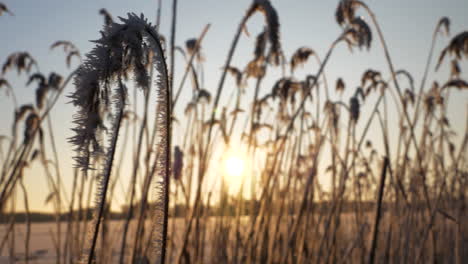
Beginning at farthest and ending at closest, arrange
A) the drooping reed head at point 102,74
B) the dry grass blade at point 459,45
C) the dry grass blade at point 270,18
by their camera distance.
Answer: the dry grass blade at point 459,45
the dry grass blade at point 270,18
the drooping reed head at point 102,74

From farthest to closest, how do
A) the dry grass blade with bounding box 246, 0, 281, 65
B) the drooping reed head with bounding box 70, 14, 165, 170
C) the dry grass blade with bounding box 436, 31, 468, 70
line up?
the dry grass blade with bounding box 436, 31, 468, 70 → the dry grass blade with bounding box 246, 0, 281, 65 → the drooping reed head with bounding box 70, 14, 165, 170

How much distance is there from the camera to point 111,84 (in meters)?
0.45

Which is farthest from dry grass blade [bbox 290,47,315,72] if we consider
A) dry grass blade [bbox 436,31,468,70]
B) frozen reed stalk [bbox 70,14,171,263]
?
frozen reed stalk [bbox 70,14,171,263]

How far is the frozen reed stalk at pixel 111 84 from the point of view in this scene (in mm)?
410

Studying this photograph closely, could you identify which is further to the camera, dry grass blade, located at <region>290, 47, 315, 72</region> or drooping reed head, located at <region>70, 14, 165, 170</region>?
dry grass blade, located at <region>290, 47, 315, 72</region>

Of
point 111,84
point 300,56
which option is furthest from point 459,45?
point 111,84

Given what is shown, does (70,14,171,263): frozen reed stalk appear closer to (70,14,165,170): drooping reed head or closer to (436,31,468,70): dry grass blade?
(70,14,165,170): drooping reed head

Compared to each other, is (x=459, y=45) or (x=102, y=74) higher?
(x=459, y=45)

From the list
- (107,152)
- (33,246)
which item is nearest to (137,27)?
(107,152)

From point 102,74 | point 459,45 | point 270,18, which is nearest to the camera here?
point 102,74

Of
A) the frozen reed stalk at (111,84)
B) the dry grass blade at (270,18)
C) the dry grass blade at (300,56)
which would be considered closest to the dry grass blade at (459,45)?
the dry grass blade at (300,56)

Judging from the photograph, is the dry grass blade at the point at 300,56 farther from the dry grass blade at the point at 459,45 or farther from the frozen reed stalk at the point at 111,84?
the frozen reed stalk at the point at 111,84

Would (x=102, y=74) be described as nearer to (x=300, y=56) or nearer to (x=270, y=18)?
(x=270, y=18)

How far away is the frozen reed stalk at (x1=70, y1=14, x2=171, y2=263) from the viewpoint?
410 mm
